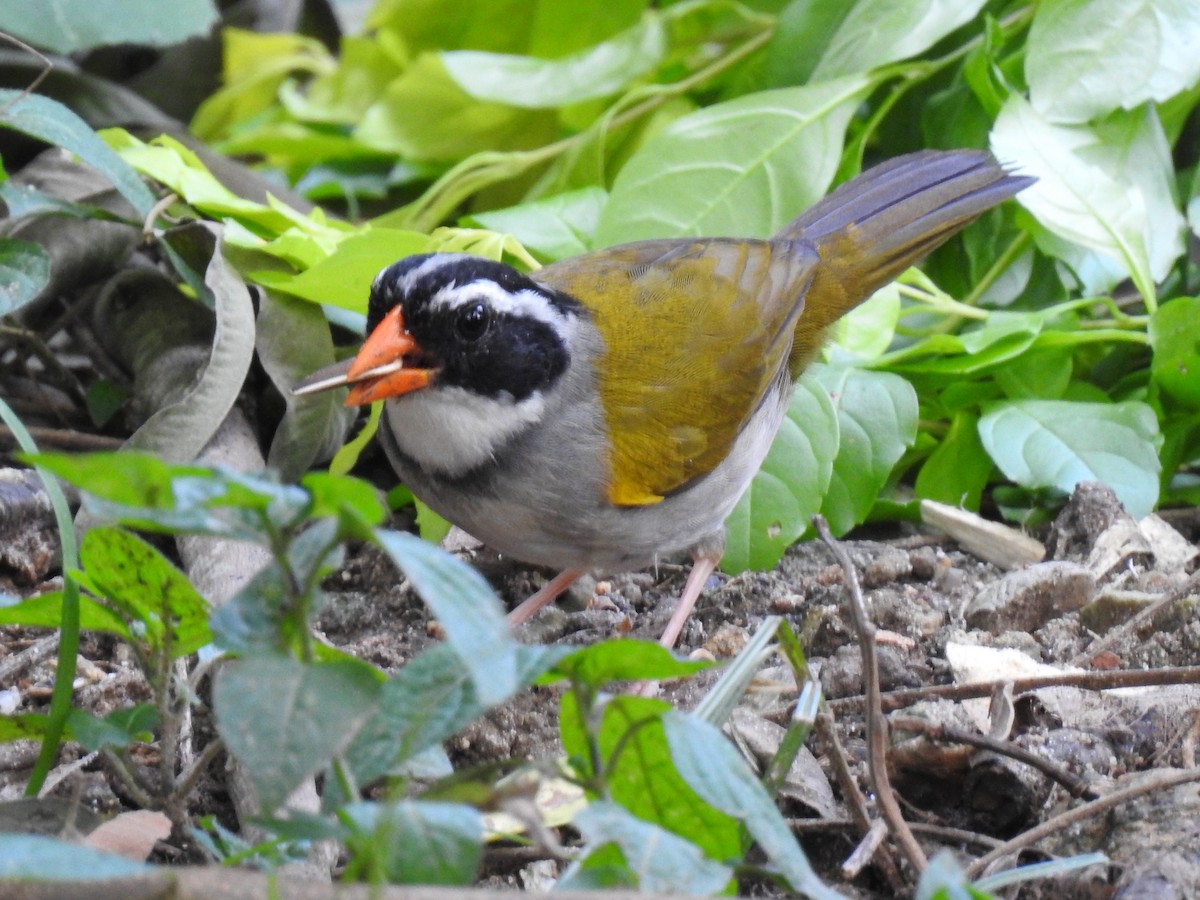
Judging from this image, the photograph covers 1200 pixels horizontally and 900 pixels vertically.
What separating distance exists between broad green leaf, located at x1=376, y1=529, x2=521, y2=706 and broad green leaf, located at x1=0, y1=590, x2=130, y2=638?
77 centimetres

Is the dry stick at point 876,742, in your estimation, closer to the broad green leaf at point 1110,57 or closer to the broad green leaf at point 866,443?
the broad green leaf at point 866,443

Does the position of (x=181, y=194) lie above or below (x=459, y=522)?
above

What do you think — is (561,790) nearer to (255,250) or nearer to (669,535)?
(669,535)

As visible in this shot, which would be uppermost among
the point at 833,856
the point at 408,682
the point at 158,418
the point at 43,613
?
the point at 408,682

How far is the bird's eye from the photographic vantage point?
9.57 feet

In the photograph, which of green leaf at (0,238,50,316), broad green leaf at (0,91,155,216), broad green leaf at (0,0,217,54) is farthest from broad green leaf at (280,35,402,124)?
green leaf at (0,238,50,316)

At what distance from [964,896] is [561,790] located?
107 cm

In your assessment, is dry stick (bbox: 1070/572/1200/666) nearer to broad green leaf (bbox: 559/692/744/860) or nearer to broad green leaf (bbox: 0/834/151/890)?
broad green leaf (bbox: 559/692/744/860)

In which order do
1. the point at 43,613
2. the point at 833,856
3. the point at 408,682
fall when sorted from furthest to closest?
the point at 833,856 < the point at 43,613 < the point at 408,682

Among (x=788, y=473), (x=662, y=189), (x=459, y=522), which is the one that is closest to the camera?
(x=459, y=522)

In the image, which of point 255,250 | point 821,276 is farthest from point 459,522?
point 821,276

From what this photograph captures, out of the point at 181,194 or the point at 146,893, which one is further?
the point at 181,194

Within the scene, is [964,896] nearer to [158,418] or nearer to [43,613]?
[43,613]

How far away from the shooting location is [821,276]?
385 centimetres
